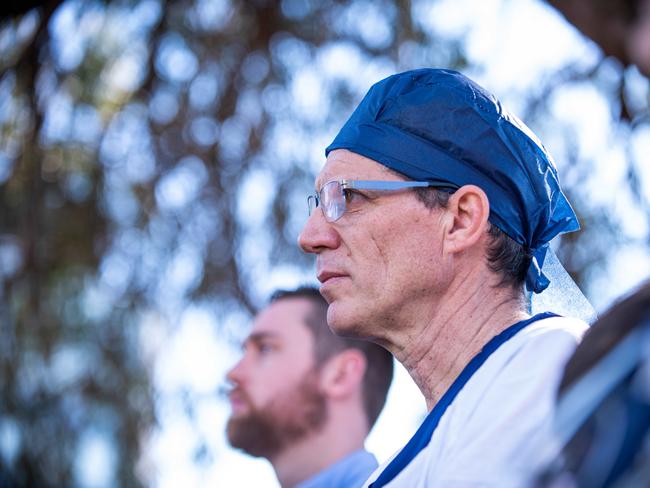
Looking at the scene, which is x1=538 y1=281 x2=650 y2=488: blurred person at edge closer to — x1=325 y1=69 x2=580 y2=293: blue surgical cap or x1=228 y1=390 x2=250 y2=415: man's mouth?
x1=325 y1=69 x2=580 y2=293: blue surgical cap

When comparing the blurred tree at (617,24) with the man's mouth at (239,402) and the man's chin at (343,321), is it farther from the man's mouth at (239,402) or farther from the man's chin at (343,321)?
the man's mouth at (239,402)

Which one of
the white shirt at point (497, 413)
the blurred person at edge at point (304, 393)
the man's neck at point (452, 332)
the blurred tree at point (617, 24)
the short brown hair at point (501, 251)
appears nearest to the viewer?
the blurred tree at point (617, 24)

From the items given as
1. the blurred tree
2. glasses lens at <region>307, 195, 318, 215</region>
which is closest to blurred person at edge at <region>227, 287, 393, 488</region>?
glasses lens at <region>307, 195, 318, 215</region>

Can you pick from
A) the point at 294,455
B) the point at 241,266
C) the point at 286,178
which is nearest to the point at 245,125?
the point at 286,178

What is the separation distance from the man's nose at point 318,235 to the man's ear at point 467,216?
0.29 m

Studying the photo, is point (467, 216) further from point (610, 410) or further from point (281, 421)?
point (281, 421)

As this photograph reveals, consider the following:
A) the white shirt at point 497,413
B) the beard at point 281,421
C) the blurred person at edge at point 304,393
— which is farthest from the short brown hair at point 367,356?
the white shirt at point 497,413

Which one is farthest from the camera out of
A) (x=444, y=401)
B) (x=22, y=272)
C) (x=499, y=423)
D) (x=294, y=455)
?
(x=22, y=272)

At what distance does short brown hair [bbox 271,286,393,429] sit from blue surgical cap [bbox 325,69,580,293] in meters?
1.65

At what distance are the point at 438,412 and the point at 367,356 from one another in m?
2.11

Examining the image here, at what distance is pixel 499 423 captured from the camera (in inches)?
77.5

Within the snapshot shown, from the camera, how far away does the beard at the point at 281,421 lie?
164 inches

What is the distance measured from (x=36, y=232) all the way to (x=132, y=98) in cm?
111

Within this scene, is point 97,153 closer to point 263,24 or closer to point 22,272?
point 22,272
